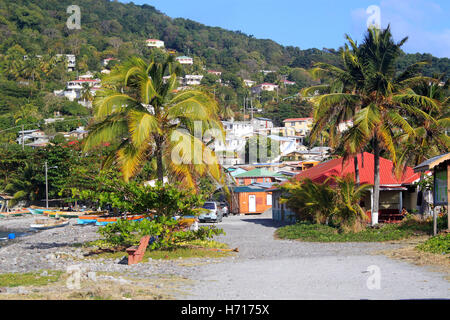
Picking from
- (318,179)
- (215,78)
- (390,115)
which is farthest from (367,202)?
(215,78)

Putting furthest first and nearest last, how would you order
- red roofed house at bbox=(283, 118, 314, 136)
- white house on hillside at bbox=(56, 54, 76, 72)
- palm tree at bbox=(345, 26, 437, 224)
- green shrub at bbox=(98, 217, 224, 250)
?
white house on hillside at bbox=(56, 54, 76, 72), red roofed house at bbox=(283, 118, 314, 136), palm tree at bbox=(345, 26, 437, 224), green shrub at bbox=(98, 217, 224, 250)

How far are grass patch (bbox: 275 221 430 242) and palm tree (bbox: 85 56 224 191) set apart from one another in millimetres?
5984

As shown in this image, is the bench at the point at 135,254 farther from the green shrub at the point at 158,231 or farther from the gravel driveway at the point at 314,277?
the gravel driveway at the point at 314,277

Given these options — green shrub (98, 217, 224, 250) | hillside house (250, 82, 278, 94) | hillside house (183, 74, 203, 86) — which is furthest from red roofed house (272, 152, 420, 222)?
hillside house (250, 82, 278, 94)

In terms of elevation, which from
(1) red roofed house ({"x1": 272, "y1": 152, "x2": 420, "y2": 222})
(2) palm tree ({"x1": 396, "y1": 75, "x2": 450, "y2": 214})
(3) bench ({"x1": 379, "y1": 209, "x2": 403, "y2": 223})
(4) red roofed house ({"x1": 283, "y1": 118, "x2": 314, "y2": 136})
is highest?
(4) red roofed house ({"x1": 283, "y1": 118, "x2": 314, "y2": 136})

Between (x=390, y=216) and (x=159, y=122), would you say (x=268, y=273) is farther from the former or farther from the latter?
(x=390, y=216)

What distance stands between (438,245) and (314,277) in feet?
17.2

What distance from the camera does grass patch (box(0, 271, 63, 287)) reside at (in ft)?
40.1

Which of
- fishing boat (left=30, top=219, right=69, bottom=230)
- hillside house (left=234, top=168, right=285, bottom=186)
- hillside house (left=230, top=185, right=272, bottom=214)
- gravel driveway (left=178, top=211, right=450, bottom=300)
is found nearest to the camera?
gravel driveway (left=178, top=211, right=450, bottom=300)

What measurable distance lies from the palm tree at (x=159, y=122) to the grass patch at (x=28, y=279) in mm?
5422

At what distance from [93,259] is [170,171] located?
13.4 ft

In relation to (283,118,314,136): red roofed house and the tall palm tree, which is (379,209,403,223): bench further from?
(283,118,314,136): red roofed house

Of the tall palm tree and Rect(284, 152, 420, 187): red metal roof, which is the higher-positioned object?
the tall palm tree

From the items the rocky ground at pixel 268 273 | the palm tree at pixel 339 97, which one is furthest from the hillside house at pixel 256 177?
the rocky ground at pixel 268 273
